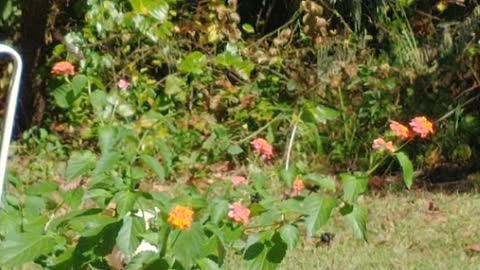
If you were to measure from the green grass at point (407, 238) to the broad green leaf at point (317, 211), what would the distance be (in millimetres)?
1820

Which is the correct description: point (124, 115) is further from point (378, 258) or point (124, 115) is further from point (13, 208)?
point (13, 208)

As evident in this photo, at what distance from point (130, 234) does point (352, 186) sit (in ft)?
2.34

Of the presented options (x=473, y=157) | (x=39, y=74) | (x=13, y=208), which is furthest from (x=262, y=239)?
(x=39, y=74)

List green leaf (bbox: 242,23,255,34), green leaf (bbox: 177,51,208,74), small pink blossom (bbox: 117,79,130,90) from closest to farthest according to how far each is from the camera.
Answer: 1. small pink blossom (bbox: 117,79,130,90)
2. green leaf (bbox: 177,51,208,74)
3. green leaf (bbox: 242,23,255,34)

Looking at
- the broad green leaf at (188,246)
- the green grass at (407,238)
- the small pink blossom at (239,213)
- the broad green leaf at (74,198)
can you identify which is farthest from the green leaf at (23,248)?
the green grass at (407,238)

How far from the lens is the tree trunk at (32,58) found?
25.3 ft

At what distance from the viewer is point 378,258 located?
18.2ft

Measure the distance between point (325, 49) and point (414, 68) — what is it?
24.7 inches

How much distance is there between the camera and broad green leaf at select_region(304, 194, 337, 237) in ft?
11.7

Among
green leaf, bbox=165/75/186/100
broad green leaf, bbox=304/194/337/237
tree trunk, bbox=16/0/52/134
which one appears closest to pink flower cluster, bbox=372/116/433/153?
broad green leaf, bbox=304/194/337/237

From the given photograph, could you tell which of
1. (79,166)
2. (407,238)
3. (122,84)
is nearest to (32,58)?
(122,84)

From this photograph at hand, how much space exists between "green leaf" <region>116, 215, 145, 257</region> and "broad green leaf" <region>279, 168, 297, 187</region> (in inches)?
22.3

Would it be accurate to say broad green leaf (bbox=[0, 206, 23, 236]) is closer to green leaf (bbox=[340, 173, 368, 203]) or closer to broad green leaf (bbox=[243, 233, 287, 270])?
broad green leaf (bbox=[243, 233, 287, 270])

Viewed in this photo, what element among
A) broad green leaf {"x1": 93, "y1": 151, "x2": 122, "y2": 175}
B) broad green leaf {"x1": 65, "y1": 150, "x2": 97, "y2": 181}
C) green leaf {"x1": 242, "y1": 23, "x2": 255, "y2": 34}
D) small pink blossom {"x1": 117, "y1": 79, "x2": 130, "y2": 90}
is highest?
broad green leaf {"x1": 93, "y1": 151, "x2": 122, "y2": 175}
